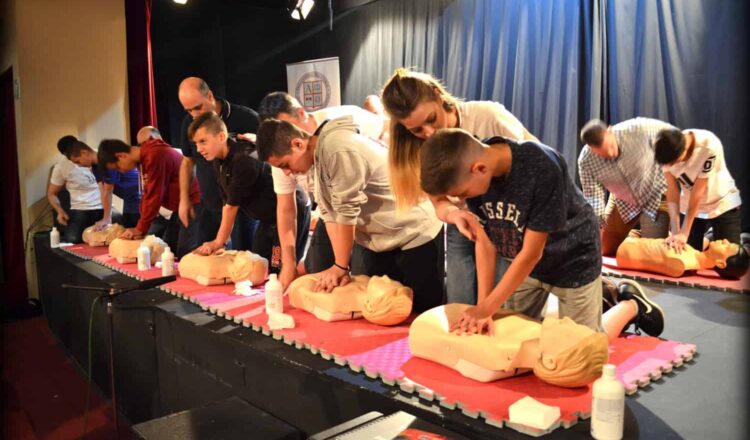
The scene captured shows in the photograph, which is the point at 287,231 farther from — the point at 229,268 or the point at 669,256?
the point at 669,256

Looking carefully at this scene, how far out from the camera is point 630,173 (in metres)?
3.89

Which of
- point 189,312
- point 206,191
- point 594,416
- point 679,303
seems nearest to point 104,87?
point 206,191

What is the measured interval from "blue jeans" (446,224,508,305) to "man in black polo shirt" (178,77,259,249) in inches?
64.6

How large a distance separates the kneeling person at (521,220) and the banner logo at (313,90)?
573 cm

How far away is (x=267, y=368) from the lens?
1783 millimetres

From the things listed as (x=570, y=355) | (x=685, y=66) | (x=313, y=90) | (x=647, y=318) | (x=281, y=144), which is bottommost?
(x=647, y=318)

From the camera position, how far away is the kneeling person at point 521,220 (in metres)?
1.41

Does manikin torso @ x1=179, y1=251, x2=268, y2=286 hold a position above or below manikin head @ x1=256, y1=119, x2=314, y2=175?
below

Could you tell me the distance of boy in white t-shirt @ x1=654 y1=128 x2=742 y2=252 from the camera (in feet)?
11.0

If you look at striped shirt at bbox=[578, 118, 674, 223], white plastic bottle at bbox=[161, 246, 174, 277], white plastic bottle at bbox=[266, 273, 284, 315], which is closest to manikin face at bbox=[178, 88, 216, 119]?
white plastic bottle at bbox=[161, 246, 174, 277]

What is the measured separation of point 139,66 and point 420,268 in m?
4.65

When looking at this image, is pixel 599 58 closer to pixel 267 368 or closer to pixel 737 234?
pixel 737 234

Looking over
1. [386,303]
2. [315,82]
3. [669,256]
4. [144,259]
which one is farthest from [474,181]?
[315,82]

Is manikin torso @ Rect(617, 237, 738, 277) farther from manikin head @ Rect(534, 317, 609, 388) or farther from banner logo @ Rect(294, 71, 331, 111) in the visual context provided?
banner logo @ Rect(294, 71, 331, 111)
